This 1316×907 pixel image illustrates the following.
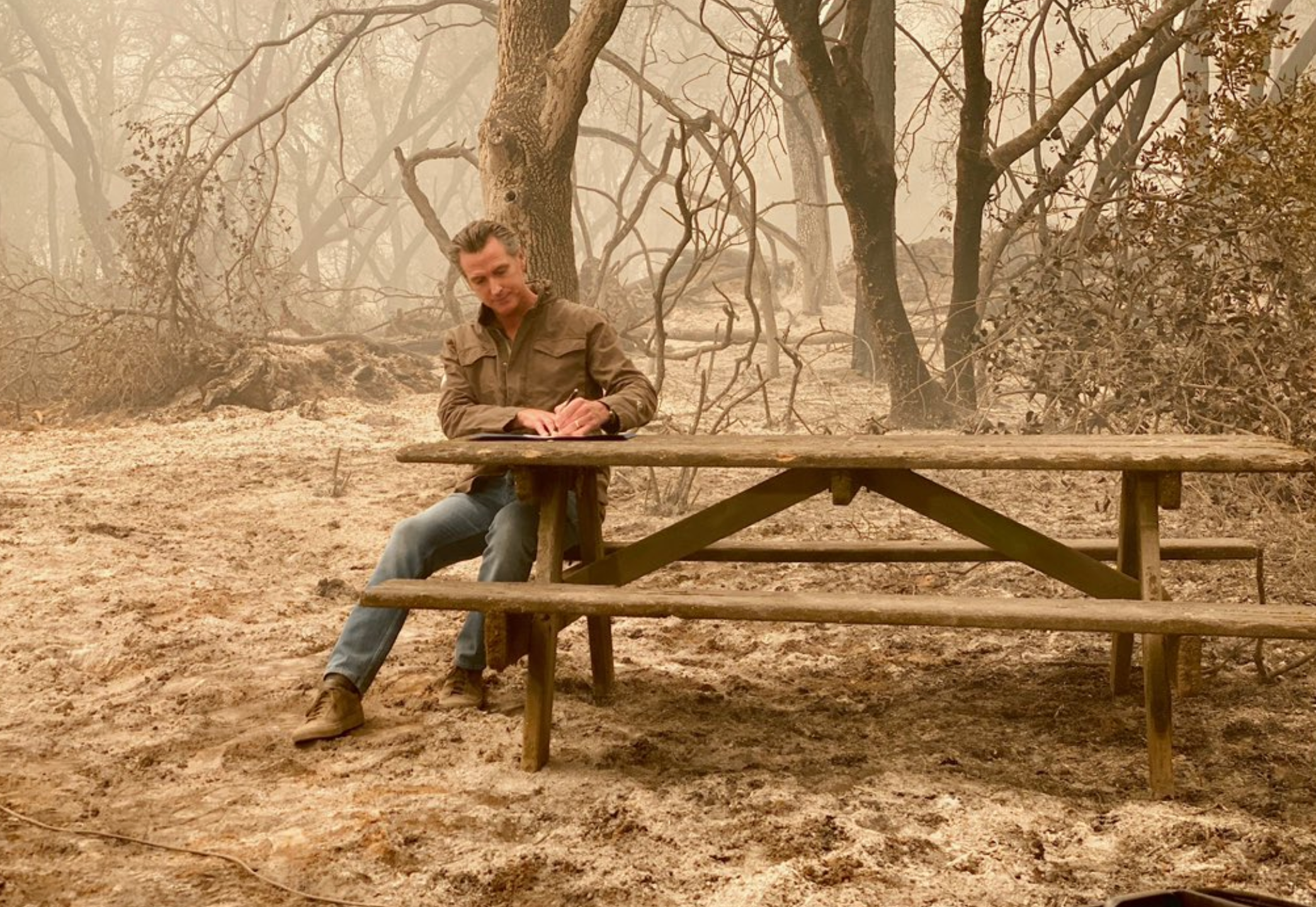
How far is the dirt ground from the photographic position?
321cm

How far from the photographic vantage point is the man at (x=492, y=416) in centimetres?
424

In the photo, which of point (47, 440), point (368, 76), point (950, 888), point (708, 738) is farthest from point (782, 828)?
point (368, 76)

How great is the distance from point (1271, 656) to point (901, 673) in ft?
4.11

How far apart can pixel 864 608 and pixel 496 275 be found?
169cm

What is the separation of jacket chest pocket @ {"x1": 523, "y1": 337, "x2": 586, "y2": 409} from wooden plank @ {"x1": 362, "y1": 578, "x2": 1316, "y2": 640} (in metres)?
0.85

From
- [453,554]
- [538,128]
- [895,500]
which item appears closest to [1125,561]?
[895,500]

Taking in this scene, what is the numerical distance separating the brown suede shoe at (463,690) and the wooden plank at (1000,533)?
1.47m

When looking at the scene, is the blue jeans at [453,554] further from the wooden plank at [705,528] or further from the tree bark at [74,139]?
the tree bark at [74,139]

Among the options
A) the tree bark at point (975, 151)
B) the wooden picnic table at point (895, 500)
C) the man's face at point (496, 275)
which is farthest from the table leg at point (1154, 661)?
the tree bark at point (975, 151)

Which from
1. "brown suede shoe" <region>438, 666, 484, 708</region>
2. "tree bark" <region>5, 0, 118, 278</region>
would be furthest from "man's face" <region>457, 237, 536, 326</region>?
"tree bark" <region>5, 0, 118, 278</region>

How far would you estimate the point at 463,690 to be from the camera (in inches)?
179

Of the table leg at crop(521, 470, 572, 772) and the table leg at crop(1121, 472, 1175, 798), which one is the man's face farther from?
the table leg at crop(1121, 472, 1175, 798)

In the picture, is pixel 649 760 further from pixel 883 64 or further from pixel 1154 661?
pixel 883 64

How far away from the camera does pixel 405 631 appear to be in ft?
18.2
